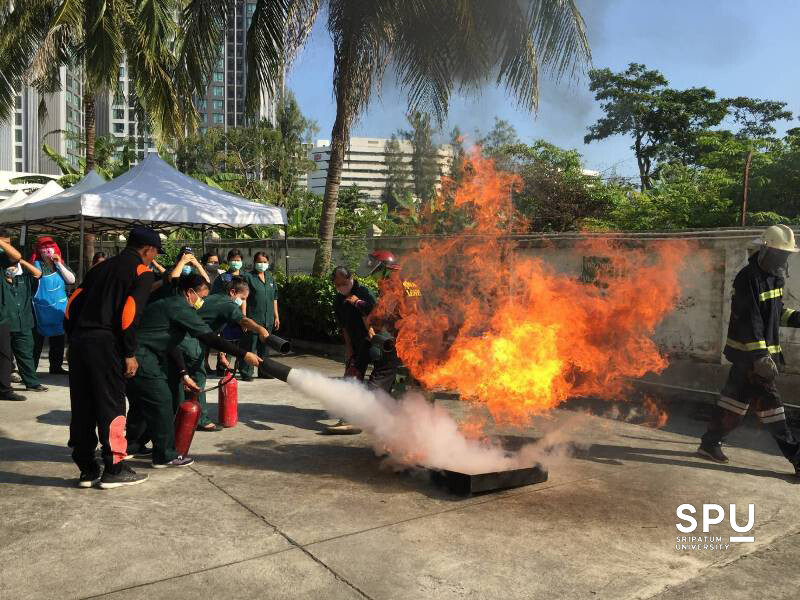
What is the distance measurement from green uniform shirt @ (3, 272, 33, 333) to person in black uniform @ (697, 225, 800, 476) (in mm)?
7672

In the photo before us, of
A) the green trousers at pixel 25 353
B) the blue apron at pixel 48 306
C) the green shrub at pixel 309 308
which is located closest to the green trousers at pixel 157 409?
the green trousers at pixel 25 353

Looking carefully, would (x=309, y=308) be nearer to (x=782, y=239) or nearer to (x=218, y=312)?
(x=218, y=312)

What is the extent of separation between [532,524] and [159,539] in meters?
2.34

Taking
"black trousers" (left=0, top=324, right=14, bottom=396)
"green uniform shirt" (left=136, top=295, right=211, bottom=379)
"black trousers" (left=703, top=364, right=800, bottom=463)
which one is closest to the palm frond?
"black trousers" (left=0, top=324, right=14, bottom=396)

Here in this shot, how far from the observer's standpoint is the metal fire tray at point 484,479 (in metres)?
4.72

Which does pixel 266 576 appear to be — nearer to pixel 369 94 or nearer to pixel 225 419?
pixel 225 419

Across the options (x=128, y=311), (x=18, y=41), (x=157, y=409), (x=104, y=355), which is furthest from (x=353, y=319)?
(x=18, y=41)

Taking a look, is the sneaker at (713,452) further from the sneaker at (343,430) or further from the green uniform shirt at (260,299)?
the green uniform shirt at (260,299)

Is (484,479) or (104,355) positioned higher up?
(104,355)

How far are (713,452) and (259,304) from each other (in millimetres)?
6229

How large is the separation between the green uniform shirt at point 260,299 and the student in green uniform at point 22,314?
268 centimetres

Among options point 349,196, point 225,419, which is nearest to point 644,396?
point 225,419

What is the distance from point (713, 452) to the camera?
5.73 meters

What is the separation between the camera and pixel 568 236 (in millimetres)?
9328
